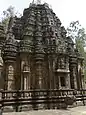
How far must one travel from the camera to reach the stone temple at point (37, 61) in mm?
11977

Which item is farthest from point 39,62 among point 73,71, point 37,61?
point 73,71

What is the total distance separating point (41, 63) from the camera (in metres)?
12.9

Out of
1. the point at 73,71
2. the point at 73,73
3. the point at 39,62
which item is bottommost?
the point at 73,73

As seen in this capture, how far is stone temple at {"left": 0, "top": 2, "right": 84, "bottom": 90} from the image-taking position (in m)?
12.0

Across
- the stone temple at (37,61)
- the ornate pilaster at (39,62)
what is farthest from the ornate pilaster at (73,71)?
the ornate pilaster at (39,62)

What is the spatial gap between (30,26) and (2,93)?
8188 millimetres

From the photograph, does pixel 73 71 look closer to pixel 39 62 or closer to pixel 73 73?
pixel 73 73

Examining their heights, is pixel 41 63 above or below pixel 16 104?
above

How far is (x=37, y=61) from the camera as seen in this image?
1288cm

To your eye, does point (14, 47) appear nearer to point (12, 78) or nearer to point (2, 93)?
point (12, 78)

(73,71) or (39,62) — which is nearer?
(39,62)

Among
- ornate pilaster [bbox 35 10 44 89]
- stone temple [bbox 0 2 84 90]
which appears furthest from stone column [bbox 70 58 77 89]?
ornate pilaster [bbox 35 10 44 89]

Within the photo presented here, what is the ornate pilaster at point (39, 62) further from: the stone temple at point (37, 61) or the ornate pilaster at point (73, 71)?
the ornate pilaster at point (73, 71)

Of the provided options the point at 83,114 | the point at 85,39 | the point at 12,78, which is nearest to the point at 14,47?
the point at 12,78
